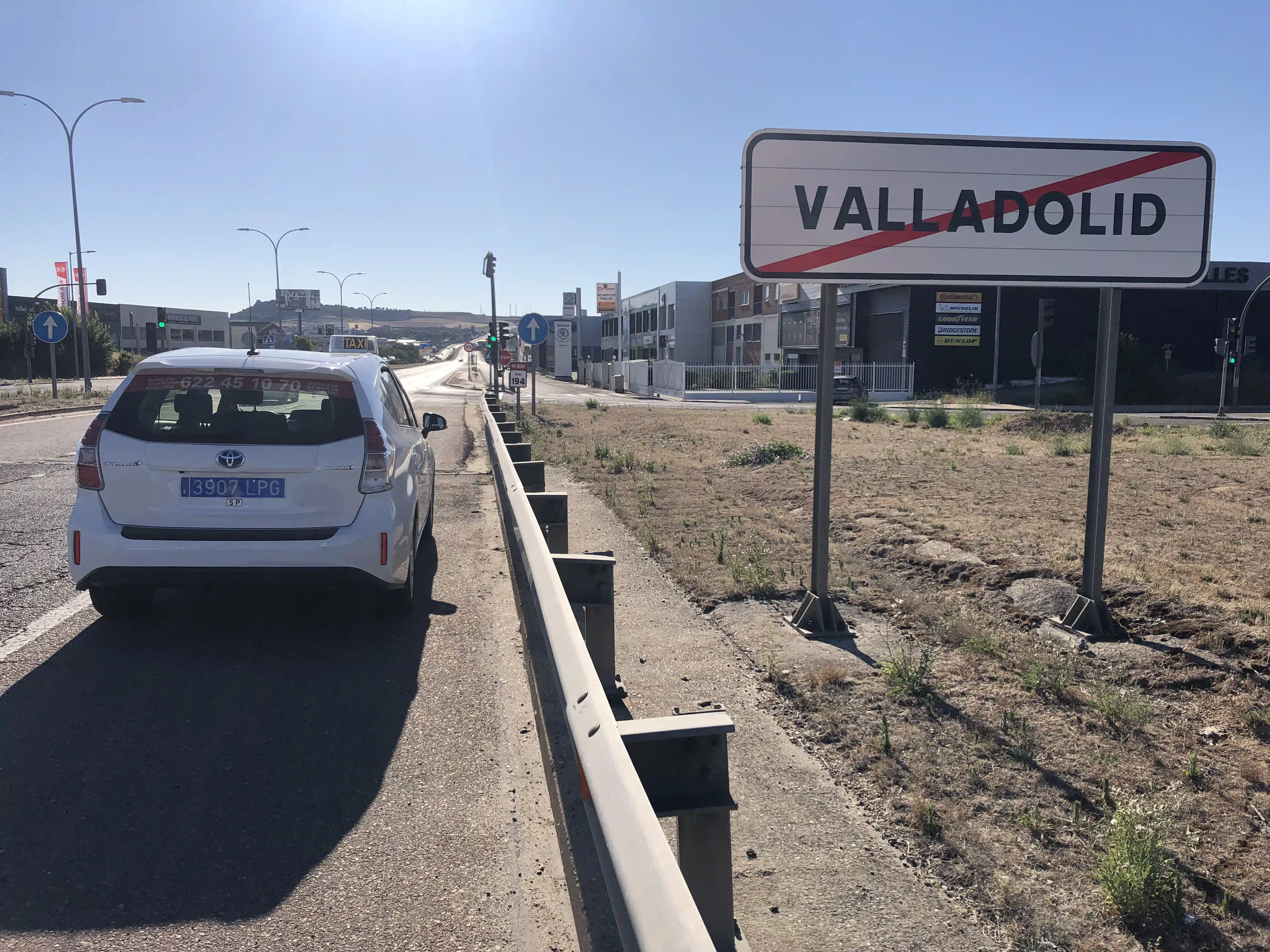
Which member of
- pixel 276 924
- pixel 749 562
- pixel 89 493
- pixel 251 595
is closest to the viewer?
pixel 276 924

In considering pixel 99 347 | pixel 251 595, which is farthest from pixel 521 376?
pixel 99 347

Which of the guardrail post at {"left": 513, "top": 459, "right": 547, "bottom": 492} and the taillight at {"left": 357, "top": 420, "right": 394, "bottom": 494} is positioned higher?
the taillight at {"left": 357, "top": 420, "right": 394, "bottom": 494}

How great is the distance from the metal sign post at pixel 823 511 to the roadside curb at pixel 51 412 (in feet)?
63.0

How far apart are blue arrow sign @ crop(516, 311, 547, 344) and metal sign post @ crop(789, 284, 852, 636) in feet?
51.5

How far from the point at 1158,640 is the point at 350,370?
4.96 metres

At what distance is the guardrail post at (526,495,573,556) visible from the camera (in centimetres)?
684

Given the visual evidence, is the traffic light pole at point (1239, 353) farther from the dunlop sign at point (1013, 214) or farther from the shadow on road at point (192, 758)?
the shadow on road at point (192, 758)

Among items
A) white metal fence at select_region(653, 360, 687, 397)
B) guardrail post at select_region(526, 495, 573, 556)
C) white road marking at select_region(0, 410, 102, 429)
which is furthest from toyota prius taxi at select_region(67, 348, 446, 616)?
white metal fence at select_region(653, 360, 687, 397)

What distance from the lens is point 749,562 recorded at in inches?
308

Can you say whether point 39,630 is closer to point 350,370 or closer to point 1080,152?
point 350,370

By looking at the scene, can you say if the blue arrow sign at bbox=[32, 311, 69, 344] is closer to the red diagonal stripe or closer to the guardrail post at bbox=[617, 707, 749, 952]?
the red diagonal stripe

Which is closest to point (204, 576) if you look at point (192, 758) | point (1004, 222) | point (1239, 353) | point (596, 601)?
point (192, 758)

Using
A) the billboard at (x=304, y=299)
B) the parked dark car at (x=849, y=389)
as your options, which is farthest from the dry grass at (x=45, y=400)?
the billboard at (x=304, y=299)

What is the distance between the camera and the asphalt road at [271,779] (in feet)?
10.0
